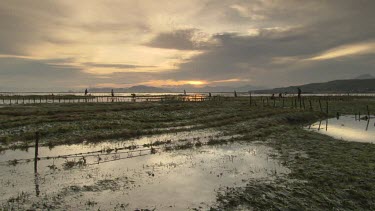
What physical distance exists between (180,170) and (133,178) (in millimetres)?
3304

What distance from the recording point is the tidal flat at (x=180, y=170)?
508 inches

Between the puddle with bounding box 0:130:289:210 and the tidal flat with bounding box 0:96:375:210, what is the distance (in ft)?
0.16

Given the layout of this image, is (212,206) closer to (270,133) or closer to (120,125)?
(270,133)

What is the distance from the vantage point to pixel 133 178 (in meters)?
16.6

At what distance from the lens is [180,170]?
1847 cm

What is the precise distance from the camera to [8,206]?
1202 cm

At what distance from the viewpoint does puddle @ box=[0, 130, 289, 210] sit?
1288cm

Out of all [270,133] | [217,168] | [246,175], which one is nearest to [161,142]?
[217,168]

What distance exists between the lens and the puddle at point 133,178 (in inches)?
507

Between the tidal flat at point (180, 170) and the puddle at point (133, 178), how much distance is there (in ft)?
0.16

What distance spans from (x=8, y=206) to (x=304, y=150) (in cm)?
2149

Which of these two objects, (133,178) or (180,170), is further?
(180,170)

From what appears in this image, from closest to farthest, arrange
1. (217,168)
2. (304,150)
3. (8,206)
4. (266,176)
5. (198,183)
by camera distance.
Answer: (8,206) → (198,183) → (266,176) → (217,168) → (304,150)

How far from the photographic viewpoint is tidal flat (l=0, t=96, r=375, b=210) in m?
12.9
